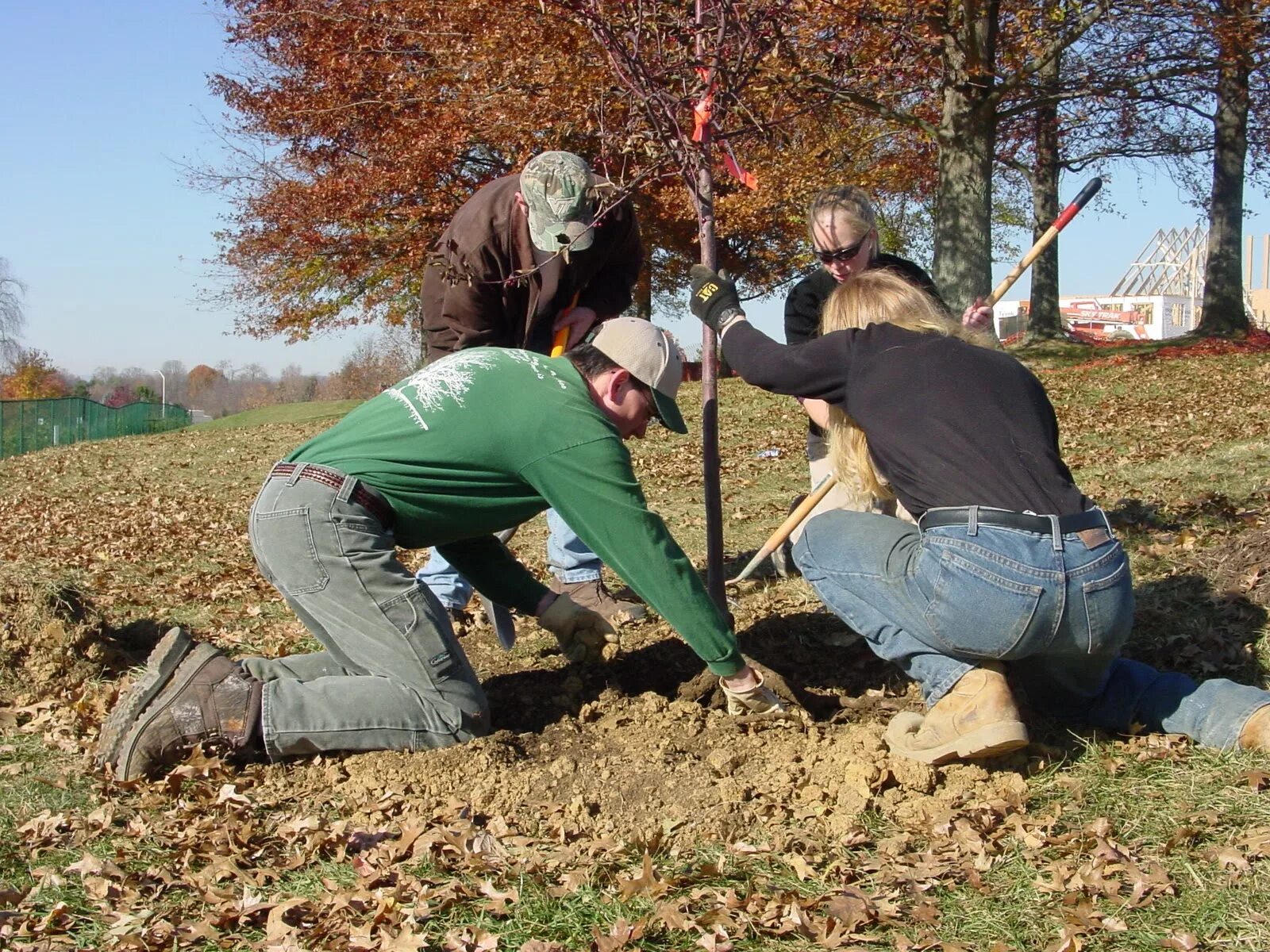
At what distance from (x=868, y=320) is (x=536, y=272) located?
65.8 inches

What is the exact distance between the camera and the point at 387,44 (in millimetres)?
18625

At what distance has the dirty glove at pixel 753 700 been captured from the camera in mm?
3697

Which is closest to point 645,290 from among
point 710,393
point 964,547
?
point 710,393

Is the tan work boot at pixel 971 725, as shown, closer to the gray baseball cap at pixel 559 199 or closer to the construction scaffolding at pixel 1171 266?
the gray baseball cap at pixel 559 199

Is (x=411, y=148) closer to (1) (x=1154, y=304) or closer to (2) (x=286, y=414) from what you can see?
(2) (x=286, y=414)

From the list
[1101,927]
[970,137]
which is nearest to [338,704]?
[1101,927]

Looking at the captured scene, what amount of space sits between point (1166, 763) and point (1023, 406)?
1.18 metres

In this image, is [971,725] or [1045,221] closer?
[971,725]

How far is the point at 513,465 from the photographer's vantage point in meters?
3.58

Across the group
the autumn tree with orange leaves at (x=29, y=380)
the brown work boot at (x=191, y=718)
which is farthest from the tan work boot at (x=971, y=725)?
the autumn tree with orange leaves at (x=29, y=380)

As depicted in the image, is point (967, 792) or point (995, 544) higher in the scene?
point (995, 544)

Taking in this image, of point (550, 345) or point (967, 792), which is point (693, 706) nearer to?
point (967, 792)

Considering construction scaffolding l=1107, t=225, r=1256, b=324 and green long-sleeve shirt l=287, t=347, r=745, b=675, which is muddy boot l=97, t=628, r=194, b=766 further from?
construction scaffolding l=1107, t=225, r=1256, b=324

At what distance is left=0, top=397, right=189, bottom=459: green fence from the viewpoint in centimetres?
2753
